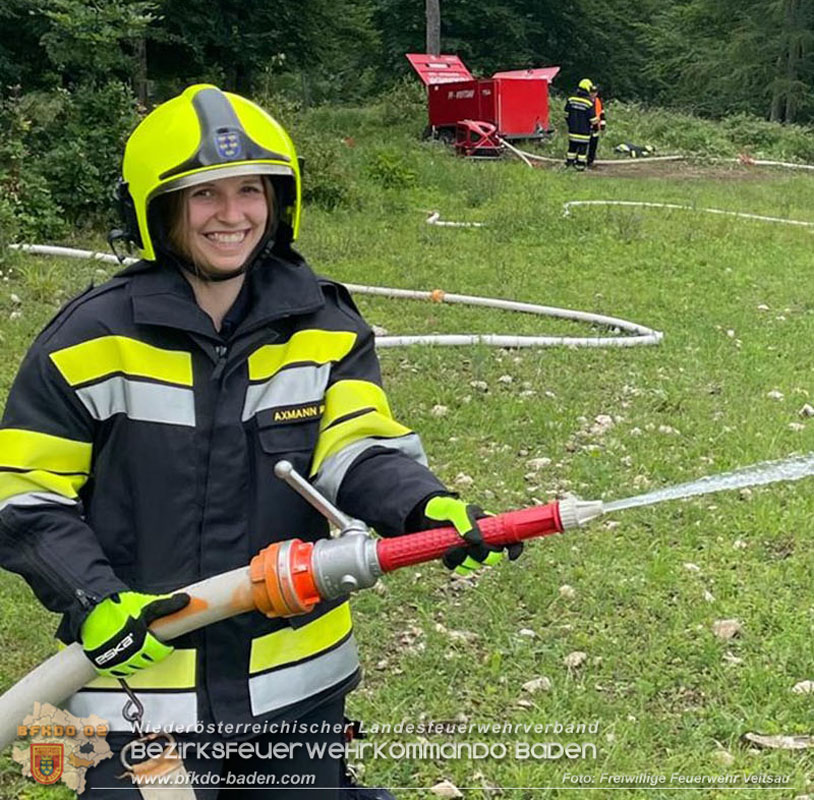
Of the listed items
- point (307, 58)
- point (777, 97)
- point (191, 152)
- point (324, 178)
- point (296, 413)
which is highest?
point (191, 152)

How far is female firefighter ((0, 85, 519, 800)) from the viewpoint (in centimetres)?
197

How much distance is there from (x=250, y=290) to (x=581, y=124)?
16.6 metres

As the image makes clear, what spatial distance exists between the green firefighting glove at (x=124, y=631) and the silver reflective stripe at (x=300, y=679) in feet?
0.89

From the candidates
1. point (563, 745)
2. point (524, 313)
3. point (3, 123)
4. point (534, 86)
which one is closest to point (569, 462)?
point (563, 745)

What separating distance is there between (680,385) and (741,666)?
3.23m

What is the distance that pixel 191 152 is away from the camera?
2080 millimetres

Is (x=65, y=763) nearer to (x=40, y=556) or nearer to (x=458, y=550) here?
(x=40, y=556)

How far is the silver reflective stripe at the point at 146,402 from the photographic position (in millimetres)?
2033

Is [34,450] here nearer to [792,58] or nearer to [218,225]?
[218,225]

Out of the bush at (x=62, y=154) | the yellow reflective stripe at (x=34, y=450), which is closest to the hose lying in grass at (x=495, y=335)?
the bush at (x=62, y=154)

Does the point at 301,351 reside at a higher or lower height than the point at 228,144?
lower

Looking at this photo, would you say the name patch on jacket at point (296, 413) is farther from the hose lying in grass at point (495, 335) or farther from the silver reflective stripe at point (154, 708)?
the hose lying in grass at point (495, 335)

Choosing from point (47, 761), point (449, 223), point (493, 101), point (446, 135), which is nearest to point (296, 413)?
point (47, 761)

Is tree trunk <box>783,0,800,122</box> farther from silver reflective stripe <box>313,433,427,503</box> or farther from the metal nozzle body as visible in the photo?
the metal nozzle body
